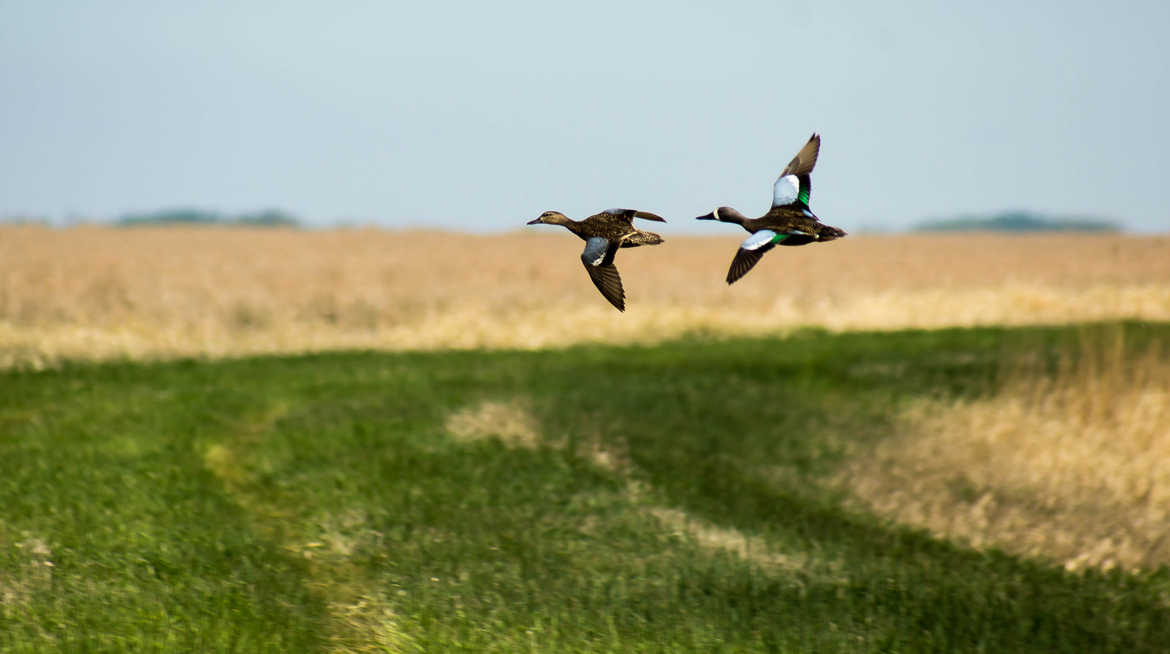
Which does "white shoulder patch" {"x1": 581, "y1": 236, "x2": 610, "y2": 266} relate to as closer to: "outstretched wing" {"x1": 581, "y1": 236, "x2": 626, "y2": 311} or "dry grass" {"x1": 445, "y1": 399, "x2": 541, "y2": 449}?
"outstretched wing" {"x1": 581, "y1": 236, "x2": 626, "y2": 311}

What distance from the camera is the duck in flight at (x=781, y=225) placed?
160 cm

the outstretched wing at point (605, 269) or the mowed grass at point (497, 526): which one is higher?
the outstretched wing at point (605, 269)

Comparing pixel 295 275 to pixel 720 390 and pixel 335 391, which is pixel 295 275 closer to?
pixel 335 391

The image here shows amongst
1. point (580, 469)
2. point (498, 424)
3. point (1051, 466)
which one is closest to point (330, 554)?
point (580, 469)

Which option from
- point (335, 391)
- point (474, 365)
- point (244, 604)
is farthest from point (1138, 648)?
point (474, 365)

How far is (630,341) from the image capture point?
91.6 ft

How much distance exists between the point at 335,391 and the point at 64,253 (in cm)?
2336

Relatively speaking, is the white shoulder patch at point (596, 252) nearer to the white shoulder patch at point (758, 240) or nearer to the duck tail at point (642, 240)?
the duck tail at point (642, 240)

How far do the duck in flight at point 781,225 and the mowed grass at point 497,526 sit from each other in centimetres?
858

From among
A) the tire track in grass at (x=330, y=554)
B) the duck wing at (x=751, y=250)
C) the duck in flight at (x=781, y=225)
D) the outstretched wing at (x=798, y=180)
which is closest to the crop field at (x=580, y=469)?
the tire track in grass at (x=330, y=554)

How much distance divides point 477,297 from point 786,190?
29767 millimetres

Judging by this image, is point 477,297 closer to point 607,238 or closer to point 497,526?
point 497,526

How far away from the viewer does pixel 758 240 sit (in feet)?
5.30

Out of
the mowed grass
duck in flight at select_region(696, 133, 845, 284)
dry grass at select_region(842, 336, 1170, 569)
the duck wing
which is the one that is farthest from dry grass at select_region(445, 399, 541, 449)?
the duck wing
